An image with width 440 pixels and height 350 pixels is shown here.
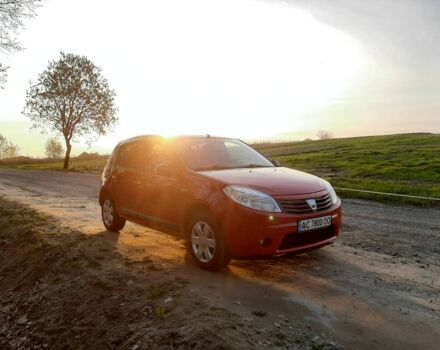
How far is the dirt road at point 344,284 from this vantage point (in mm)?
4379

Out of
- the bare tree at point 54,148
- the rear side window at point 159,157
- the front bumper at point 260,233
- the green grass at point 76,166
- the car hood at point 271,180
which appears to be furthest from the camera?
the bare tree at point 54,148

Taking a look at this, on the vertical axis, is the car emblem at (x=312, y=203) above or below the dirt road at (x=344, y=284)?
above

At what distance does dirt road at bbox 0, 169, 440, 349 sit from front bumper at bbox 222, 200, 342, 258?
453 mm

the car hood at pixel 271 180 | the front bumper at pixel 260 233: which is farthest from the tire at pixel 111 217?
the front bumper at pixel 260 233

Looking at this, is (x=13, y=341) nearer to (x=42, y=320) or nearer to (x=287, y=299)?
(x=42, y=320)

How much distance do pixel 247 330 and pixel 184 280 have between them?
5.22 ft

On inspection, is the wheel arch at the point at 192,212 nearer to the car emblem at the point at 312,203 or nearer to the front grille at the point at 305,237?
the front grille at the point at 305,237

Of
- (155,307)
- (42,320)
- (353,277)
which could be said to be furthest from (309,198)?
(42,320)

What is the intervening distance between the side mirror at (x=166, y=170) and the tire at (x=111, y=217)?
210 cm

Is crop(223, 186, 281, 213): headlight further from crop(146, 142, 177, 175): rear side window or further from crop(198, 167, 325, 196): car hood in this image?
crop(146, 142, 177, 175): rear side window

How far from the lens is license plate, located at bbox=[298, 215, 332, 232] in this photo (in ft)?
18.4

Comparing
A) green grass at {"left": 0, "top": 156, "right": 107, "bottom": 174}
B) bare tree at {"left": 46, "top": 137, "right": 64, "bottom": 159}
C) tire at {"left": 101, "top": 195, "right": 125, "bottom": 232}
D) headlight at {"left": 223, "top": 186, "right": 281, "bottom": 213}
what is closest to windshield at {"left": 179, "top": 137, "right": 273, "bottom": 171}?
headlight at {"left": 223, "top": 186, "right": 281, "bottom": 213}

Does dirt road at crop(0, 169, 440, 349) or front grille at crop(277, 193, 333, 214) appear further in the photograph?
front grille at crop(277, 193, 333, 214)

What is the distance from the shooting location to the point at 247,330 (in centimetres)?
423
